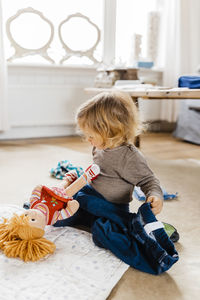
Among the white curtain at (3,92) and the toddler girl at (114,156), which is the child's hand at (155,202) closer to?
the toddler girl at (114,156)

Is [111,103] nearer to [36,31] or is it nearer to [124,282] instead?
[124,282]

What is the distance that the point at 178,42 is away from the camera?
10.2 feet

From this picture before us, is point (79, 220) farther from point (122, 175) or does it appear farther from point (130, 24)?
point (130, 24)

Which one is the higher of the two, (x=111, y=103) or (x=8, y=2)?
(x=8, y=2)

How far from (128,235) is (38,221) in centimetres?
26

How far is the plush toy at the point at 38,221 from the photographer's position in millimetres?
888

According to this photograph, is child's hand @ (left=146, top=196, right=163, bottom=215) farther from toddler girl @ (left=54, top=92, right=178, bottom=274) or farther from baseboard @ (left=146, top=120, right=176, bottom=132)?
baseboard @ (left=146, top=120, right=176, bottom=132)

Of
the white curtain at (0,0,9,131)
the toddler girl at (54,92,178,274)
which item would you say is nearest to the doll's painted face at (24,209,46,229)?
the toddler girl at (54,92,178,274)

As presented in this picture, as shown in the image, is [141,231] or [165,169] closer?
[141,231]

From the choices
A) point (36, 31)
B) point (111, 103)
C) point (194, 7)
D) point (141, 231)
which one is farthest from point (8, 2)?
point (141, 231)

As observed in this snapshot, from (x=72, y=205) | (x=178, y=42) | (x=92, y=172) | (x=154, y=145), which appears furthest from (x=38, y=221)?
(x=178, y=42)

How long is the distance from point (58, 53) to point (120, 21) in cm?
69

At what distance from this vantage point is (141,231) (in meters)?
0.92

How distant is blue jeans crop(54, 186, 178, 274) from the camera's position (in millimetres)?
861
